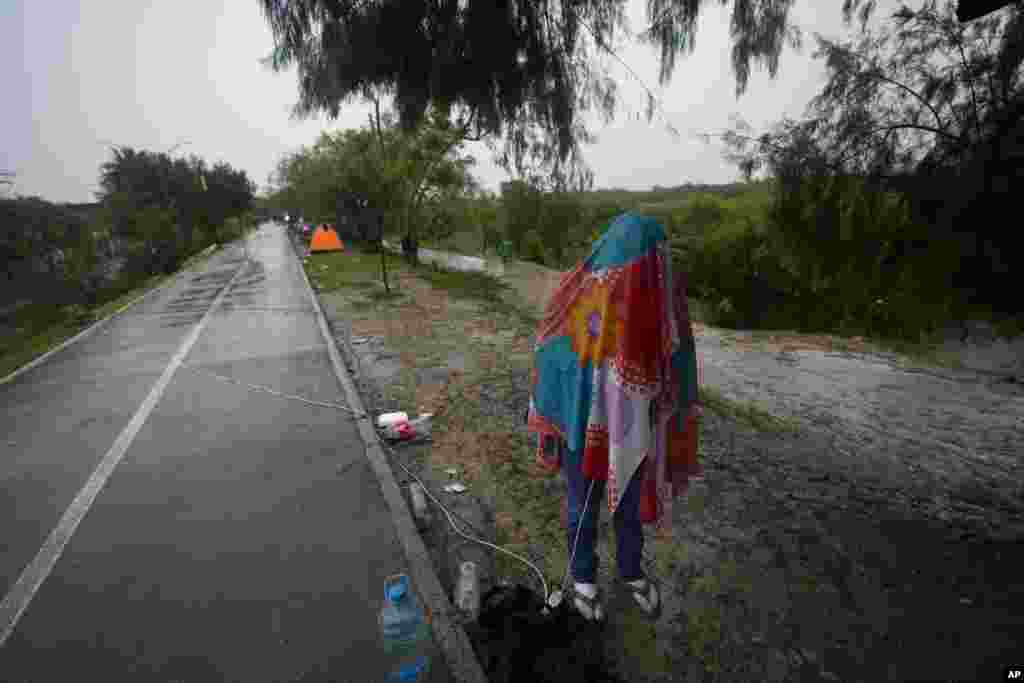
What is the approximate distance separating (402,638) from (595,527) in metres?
1.10

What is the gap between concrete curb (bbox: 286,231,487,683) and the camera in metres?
2.23

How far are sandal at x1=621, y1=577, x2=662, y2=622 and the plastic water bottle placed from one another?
1123 mm

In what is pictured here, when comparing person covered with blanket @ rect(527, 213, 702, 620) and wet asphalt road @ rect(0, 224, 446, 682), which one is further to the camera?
wet asphalt road @ rect(0, 224, 446, 682)

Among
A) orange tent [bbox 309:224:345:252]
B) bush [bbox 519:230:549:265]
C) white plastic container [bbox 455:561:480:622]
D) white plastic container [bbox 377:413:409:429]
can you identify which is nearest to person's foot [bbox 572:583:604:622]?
white plastic container [bbox 455:561:480:622]

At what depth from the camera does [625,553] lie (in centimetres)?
253

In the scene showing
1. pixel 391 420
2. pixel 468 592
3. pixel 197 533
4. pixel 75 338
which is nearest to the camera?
pixel 468 592

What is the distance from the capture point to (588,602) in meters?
2.49

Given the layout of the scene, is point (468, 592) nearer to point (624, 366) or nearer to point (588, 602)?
point (588, 602)

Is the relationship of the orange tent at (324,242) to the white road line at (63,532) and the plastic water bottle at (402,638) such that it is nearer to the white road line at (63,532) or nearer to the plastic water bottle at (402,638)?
the white road line at (63,532)

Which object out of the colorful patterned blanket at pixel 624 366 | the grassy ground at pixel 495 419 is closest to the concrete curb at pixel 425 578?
the grassy ground at pixel 495 419

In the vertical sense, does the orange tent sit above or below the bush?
above

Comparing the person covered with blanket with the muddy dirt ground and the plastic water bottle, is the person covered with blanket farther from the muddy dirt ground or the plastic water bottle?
the plastic water bottle

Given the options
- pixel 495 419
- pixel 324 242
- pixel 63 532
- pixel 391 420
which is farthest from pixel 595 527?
pixel 324 242

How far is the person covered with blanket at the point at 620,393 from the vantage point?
6.79 ft
